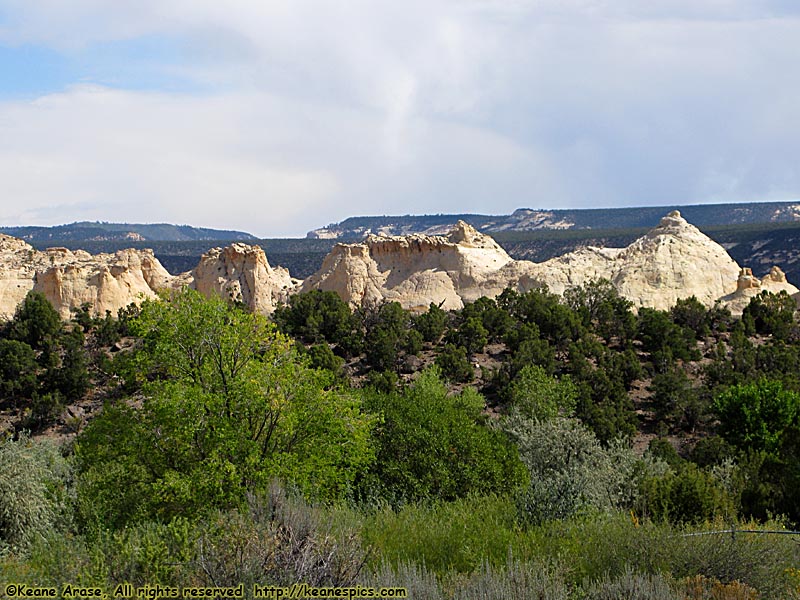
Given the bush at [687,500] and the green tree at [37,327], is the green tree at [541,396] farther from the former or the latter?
the green tree at [37,327]

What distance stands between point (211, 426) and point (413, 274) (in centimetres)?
4158

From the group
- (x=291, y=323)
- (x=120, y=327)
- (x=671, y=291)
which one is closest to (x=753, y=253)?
(x=671, y=291)

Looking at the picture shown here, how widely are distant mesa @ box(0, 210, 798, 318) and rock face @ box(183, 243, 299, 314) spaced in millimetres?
74

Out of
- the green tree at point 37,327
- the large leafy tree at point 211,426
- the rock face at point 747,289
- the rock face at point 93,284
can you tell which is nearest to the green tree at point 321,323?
the rock face at point 93,284

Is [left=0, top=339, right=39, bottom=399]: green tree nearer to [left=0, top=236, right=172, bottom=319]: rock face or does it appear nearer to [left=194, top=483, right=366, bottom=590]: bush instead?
[left=0, top=236, right=172, bottom=319]: rock face

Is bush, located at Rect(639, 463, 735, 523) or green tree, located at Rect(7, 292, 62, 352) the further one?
green tree, located at Rect(7, 292, 62, 352)

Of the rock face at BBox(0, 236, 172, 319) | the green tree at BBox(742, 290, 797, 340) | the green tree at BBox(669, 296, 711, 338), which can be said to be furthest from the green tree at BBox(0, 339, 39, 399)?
the green tree at BBox(742, 290, 797, 340)

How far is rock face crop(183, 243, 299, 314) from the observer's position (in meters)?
56.1

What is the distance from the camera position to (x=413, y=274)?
56.1m

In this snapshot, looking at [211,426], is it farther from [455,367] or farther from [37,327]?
[37,327]

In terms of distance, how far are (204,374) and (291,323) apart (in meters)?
27.7

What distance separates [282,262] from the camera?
11731 centimetres

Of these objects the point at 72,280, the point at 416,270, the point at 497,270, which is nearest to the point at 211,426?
the point at 72,280

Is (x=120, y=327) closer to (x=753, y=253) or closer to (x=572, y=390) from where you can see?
(x=572, y=390)
